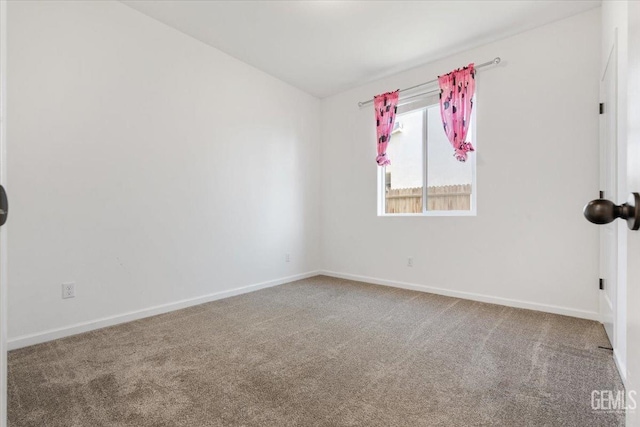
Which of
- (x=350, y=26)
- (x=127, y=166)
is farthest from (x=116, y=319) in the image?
(x=350, y=26)

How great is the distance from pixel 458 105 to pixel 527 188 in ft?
3.57

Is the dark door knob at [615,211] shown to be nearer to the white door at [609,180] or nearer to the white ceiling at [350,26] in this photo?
the white door at [609,180]

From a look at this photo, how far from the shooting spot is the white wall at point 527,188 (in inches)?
104

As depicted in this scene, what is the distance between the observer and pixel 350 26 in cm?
294

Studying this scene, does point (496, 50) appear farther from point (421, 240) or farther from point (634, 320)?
point (634, 320)

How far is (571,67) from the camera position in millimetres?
2695

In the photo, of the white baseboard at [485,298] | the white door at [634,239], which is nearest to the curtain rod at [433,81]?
the white baseboard at [485,298]

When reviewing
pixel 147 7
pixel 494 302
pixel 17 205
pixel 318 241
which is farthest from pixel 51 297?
pixel 494 302

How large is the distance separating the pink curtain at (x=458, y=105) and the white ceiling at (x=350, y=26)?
10.7 inches

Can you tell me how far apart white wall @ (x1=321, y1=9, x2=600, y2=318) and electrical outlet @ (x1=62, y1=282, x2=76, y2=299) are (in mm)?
3224

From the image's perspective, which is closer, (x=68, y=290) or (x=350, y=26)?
(x=68, y=290)

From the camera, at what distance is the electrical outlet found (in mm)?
2318

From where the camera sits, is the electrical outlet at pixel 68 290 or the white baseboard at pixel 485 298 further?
the white baseboard at pixel 485 298

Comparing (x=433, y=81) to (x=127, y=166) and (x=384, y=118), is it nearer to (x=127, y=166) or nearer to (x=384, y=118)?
(x=384, y=118)
